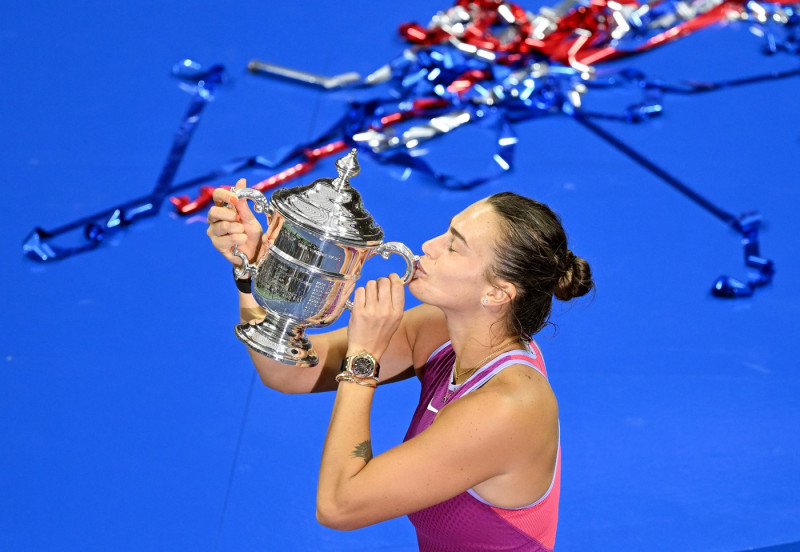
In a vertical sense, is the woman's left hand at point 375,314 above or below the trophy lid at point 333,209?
below

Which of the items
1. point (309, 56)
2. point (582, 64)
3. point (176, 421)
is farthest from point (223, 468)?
point (582, 64)

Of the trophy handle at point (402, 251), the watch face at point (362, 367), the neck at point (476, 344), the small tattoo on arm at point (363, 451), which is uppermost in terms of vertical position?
the trophy handle at point (402, 251)

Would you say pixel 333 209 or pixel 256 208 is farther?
pixel 256 208

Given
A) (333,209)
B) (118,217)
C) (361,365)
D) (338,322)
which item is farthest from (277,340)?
(118,217)

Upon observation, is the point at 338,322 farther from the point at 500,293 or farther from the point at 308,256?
the point at 308,256

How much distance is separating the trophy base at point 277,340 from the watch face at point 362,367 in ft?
0.54

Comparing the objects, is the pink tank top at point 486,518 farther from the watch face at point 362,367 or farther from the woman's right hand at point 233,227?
the woman's right hand at point 233,227

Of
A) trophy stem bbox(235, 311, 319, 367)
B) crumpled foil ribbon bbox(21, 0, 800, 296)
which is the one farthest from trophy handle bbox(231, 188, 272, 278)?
crumpled foil ribbon bbox(21, 0, 800, 296)

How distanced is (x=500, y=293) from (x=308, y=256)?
16.3 inches

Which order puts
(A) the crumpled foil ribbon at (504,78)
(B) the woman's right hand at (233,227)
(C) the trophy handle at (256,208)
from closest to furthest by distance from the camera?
(C) the trophy handle at (256,208)
(B) the woman's right hand at (233,227)
(A) the crumpled foil ribbon at (504,78)

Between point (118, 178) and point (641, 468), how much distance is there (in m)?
2.63

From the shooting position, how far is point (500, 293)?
194cm

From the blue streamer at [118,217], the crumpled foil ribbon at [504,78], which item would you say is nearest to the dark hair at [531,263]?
the crumpled foil ribbon at [504,78]

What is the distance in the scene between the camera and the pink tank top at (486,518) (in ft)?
6.21
